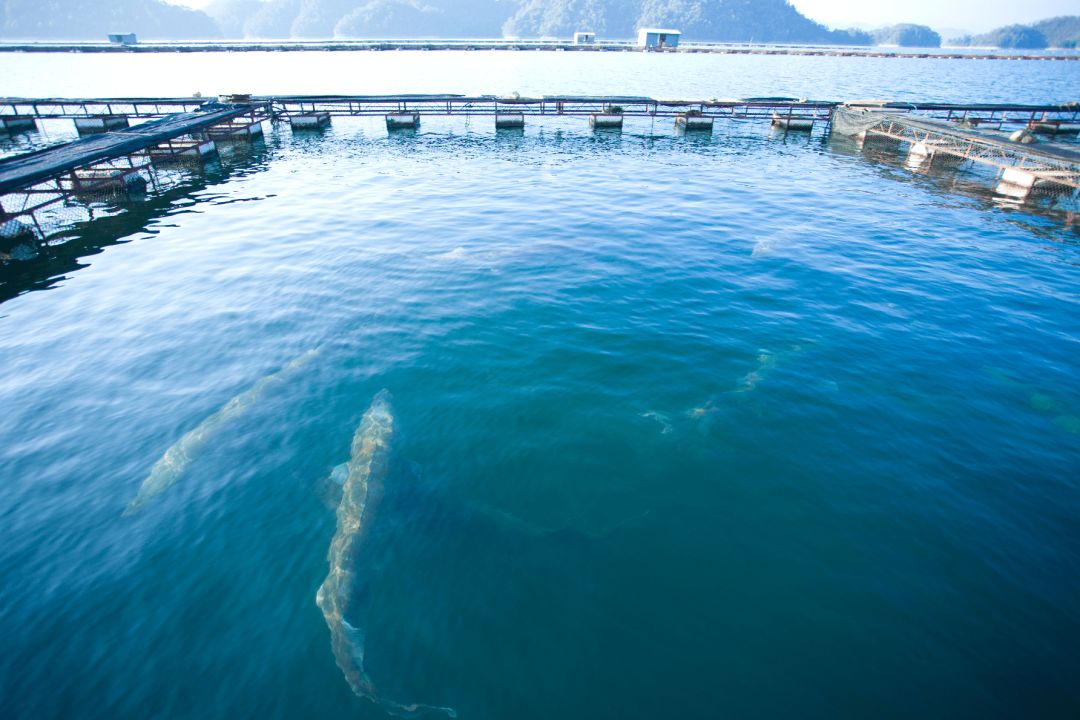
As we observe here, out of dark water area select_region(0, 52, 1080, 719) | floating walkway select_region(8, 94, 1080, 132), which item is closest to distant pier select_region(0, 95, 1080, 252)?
floating walkway select_region(8, 94, 1080, 132)

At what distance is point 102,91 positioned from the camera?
3669 inches

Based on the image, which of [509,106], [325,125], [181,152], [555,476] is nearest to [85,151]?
[181,152]

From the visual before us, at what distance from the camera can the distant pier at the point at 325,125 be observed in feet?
121

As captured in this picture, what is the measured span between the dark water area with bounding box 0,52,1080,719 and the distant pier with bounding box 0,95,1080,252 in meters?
11.3

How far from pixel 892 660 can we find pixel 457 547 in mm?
10378

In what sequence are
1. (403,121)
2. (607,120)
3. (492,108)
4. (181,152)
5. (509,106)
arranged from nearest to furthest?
(181,152) < (403,121) < (607,120) < (492,108) < (509,106)

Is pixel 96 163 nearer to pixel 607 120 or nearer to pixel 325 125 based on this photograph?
pixel 325 125

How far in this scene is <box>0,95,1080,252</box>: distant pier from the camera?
36.8 meters

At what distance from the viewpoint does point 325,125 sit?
74250mm

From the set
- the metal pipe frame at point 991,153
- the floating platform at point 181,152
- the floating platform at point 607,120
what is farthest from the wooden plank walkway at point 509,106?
the floating platform at point 181,152

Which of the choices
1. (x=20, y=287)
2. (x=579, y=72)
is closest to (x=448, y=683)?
(x=20, y=287)

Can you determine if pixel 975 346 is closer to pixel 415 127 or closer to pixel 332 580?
pixel 332 580

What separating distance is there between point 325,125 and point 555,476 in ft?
259

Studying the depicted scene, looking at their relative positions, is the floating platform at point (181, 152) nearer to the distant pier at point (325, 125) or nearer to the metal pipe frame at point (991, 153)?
the distant pier at point (325, 125)
